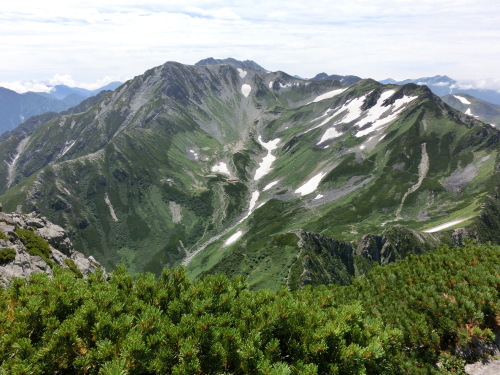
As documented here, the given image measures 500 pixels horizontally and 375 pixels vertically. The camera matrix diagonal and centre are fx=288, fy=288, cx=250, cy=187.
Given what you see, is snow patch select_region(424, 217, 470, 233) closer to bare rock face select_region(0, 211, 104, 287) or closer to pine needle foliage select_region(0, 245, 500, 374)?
bare rock face select_region(0, 211, 104, 287)

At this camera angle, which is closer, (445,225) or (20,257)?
(20,257)

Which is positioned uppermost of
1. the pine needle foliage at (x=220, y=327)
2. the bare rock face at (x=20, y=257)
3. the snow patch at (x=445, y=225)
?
the pine needle foliage at (x=220, y=327)

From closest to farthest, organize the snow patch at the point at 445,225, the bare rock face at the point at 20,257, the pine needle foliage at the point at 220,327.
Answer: the pine needle foliage at the point at 220,327, the bare rock face at the point at 20,257, the snow patch at the point at 445,225

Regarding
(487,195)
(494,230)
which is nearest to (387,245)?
(494,230)

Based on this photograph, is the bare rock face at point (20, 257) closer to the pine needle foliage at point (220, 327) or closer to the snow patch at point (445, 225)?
the pine needle foliage at point (220, 327)

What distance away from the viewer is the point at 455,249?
69.8ft

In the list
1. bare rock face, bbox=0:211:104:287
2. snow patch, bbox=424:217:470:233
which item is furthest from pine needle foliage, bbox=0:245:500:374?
snow patch, bbox=424:217:470:233

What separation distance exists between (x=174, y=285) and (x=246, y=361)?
6.04 m

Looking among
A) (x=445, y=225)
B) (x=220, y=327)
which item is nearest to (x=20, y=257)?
(x=220, y=327)

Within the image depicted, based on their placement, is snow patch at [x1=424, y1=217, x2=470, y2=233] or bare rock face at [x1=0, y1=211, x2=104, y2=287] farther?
snow patch at [x1=424, y1=217, x2=470, y2=233]

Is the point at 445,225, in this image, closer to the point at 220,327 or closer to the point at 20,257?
the point at 20,257

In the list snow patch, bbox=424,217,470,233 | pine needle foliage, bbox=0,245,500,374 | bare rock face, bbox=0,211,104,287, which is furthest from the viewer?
snow patch, bbox=424,217,470,233

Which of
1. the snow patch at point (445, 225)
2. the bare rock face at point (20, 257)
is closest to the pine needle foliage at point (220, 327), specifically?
the bare rock face at point (20, 257)

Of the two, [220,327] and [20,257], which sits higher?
[220,327]
